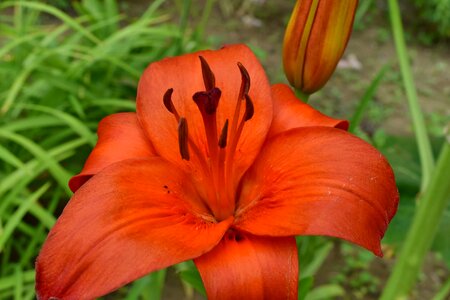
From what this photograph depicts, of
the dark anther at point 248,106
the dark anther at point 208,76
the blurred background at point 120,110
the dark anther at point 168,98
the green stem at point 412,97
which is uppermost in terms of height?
the dark anther at point 208,76

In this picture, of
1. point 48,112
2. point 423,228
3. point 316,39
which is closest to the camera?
point 316,39

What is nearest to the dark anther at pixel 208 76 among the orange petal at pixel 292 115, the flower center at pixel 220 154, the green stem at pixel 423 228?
the flower center at pixel 220 154

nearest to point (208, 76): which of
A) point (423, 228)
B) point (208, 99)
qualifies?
point (208, 99)

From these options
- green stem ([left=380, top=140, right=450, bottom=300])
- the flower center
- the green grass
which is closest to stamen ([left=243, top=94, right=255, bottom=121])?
the flower center

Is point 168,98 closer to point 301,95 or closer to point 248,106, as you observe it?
point 248,106

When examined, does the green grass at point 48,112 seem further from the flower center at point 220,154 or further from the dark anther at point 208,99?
the dark anther at point 208,99

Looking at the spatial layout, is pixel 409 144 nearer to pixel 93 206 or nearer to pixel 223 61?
pixel 223 61
